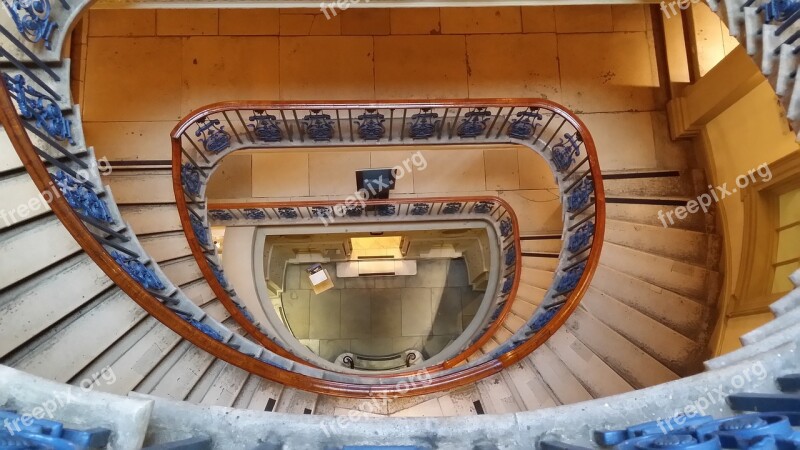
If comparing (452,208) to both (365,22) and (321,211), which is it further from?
(365,22)

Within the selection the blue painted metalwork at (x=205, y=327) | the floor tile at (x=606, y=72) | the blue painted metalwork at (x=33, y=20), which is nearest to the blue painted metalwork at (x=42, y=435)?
the blue painted metalwork at (x=205, y=327)

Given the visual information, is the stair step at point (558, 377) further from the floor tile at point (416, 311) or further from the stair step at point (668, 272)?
the floor tile at point (416, 311)

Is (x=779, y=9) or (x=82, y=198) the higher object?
(x=779, y=9)

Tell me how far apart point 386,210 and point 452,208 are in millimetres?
1033

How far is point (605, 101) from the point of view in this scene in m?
7.04

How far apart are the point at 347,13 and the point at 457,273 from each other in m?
6.24

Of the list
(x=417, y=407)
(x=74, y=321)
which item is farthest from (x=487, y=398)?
(x=74, y=321)

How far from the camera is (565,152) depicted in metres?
5.77

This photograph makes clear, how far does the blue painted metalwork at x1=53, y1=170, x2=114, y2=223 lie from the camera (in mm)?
3207

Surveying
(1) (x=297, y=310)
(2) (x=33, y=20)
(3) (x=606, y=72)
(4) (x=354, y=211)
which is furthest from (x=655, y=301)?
(1) (x=297, y=310)

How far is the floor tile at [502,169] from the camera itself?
7691 mm

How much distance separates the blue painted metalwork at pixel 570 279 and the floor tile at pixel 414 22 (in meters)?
4.01

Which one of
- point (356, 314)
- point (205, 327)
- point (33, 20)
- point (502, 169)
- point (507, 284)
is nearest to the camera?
point (33, 20)

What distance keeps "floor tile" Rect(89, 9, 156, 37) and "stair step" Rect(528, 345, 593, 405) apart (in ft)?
21.3
